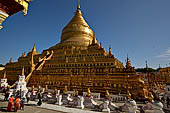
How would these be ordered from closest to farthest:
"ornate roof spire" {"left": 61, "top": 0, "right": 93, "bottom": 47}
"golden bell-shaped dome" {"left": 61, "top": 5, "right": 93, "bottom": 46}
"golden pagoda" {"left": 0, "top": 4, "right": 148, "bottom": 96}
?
"golden pagoda" {"left": 0, "top": 4, "right": 148, "bottom": 96}
"ornate roof spire" {"left": 61, "top": 0, "right": 93, "bottom": 47}
"golden bell-shaped dome" {"left": 61, "top": 5, "right": 93, "bottom": 46}

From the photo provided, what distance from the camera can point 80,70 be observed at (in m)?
22.0

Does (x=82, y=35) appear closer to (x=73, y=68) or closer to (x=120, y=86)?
(x=73, y=68)

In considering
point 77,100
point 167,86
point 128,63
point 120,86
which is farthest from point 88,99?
point 128,63

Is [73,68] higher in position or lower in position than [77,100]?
higher

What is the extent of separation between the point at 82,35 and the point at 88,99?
2706cm

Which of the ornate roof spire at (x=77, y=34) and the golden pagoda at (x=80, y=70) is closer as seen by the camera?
the golden pagoda at (x=80, y=70)

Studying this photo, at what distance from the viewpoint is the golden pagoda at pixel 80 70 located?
18281 mm

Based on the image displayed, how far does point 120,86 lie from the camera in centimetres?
1764

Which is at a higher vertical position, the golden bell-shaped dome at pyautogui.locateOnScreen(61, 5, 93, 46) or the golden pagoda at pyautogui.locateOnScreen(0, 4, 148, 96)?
the golden bell-shaped dome at pyautogui.locateOnScreen(61, 5, 93, 46)

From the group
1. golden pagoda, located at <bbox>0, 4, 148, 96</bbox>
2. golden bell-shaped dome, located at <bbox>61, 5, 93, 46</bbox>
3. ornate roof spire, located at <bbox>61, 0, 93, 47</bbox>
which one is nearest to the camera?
golden pagoda, located at <bbox>0, 4, 148, 96</bbox>

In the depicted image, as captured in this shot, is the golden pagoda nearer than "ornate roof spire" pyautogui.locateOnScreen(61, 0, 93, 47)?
Yes

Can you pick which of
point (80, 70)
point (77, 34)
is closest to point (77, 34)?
point (77, 34)

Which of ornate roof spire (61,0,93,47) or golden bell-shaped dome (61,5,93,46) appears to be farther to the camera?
golden bell-shaped dome (61,5,93,46)

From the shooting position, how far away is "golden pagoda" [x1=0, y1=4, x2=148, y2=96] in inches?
720
